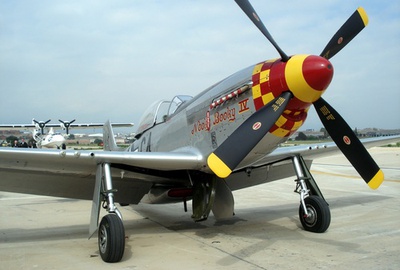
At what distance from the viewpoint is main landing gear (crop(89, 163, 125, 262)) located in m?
4.50

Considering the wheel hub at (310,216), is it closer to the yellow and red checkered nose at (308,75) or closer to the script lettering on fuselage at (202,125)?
the script lettering on fuselage at (202,125)

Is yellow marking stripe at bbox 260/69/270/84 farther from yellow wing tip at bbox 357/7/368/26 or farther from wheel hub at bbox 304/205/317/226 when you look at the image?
wheel hub at bbox 304/205/317/226

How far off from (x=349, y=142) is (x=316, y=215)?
4.44 feet

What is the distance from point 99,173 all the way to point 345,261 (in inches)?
130

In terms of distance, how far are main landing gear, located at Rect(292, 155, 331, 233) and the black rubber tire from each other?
2.88 m

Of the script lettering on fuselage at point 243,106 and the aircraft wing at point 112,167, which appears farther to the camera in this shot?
the aircraft wing at point 112,167

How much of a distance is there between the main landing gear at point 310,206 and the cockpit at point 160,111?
219 cm

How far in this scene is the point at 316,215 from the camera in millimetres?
5711

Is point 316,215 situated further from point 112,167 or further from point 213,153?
point 112,167

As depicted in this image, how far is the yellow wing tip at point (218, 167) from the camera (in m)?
4.08

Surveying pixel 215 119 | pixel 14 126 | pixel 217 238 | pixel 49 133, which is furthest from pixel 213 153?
pixel 14 126

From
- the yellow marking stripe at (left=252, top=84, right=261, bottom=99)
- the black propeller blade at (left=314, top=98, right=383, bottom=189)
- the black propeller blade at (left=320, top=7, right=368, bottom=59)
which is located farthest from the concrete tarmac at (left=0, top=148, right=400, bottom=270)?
Answer: the black propeller blade at (left=320, top=7, right=368, bottom=59)

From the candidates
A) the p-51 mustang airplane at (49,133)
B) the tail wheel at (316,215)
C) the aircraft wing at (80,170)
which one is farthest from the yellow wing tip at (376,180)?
the p-51 mustang airplane at (49,133)

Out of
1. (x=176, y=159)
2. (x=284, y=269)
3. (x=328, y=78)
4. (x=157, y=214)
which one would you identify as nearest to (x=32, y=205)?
(x=157, y=214)
